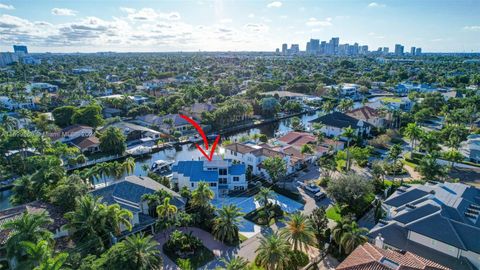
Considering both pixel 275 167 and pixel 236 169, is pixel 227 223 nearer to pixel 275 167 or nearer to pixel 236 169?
pixel 275 167

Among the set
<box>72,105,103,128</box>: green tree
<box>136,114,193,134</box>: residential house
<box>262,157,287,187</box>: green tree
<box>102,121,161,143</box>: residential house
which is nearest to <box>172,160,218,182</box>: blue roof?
<box>262,157,287,187</box>: green tree

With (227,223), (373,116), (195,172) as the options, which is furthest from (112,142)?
(373,116)

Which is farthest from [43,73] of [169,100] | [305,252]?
[305,252]

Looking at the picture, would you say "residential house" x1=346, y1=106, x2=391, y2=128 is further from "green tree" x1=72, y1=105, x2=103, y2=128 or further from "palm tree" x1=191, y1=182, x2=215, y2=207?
"green tree" x1=72, y1=105, x2=103, y2=128

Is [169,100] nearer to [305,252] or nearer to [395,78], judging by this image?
[305,252]

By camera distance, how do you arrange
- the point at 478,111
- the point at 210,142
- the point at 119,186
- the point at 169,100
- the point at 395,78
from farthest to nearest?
the point at 395,78, the point at 169,100, the point at 478,111, the point at 210,142, the point at 119,186

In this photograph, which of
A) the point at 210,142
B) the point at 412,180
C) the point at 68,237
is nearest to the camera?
the point at 68,237
